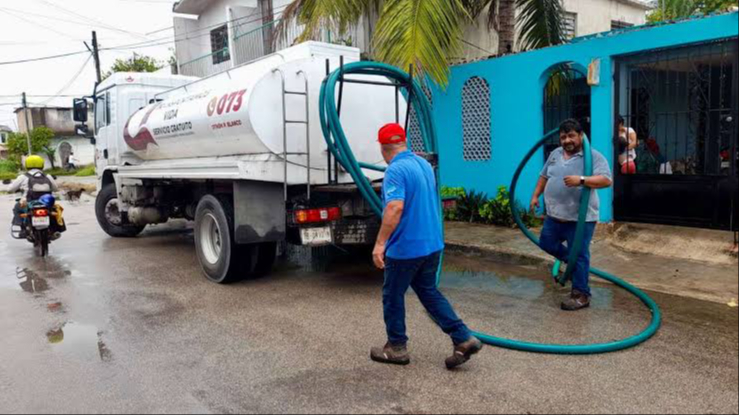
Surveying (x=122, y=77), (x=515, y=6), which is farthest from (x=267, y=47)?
(x=515, y=6)

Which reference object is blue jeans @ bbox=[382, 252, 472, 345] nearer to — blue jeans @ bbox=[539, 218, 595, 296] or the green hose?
the green hose

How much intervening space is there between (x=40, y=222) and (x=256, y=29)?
6.10 metres

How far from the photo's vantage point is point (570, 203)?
5070mm

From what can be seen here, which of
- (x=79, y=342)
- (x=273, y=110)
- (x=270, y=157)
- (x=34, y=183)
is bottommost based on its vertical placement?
(x=79, y=342)

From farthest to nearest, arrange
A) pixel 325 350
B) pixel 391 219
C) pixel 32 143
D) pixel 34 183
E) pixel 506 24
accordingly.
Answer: pixel 32 143, pixel 506 24, pixel 34 183, pixel 325 350, pixel 391 219

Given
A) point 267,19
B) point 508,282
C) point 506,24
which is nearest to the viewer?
point 508,282

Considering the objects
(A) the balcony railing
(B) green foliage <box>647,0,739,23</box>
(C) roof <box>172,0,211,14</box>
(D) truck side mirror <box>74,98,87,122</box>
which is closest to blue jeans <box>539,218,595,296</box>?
(D) truck side mirror <box>74,98,87,122</box>

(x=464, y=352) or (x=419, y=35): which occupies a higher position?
(x=419, y=35)

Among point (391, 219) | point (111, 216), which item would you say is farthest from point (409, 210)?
point (111, 216)

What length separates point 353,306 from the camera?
5.56m

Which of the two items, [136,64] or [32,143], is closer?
→ [136,64]

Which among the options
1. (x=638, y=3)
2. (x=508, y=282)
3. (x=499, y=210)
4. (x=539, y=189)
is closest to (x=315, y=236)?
(x=508, y=282)

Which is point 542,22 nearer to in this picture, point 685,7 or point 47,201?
point 685,7

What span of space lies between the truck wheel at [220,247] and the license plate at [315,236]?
910 mm
